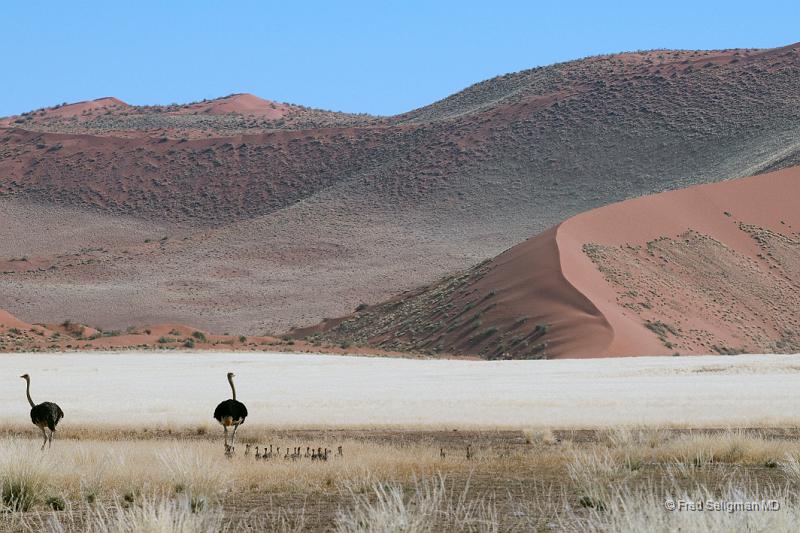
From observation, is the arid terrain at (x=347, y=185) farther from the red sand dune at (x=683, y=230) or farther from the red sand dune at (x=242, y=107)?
the red sand dune at (x=242, y=107)

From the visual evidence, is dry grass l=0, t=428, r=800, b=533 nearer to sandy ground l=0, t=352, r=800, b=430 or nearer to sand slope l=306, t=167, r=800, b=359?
sandy ground l=0, t=352, r=800, b=430

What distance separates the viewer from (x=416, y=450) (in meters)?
19.7

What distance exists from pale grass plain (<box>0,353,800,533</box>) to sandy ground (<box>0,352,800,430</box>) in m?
0.11

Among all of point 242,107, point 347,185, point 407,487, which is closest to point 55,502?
point 407,487

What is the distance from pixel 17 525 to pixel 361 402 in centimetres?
1816

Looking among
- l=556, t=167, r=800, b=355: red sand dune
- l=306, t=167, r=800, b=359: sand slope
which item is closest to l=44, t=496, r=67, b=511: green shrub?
l=306, t=167, r=800, b=359: sand slope

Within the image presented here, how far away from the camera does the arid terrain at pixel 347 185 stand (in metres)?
94.3

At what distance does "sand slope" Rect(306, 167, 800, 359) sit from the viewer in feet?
202

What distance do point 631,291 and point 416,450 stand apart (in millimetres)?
48230

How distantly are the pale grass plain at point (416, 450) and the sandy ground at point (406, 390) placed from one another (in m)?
0.11

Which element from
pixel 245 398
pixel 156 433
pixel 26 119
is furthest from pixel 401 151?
pixel 156 433

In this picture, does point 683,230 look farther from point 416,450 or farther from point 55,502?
point 55,502

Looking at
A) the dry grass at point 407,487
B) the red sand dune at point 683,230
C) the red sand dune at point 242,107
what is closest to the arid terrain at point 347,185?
the red sand dune at point 683,230

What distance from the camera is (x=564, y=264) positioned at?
6731cm
